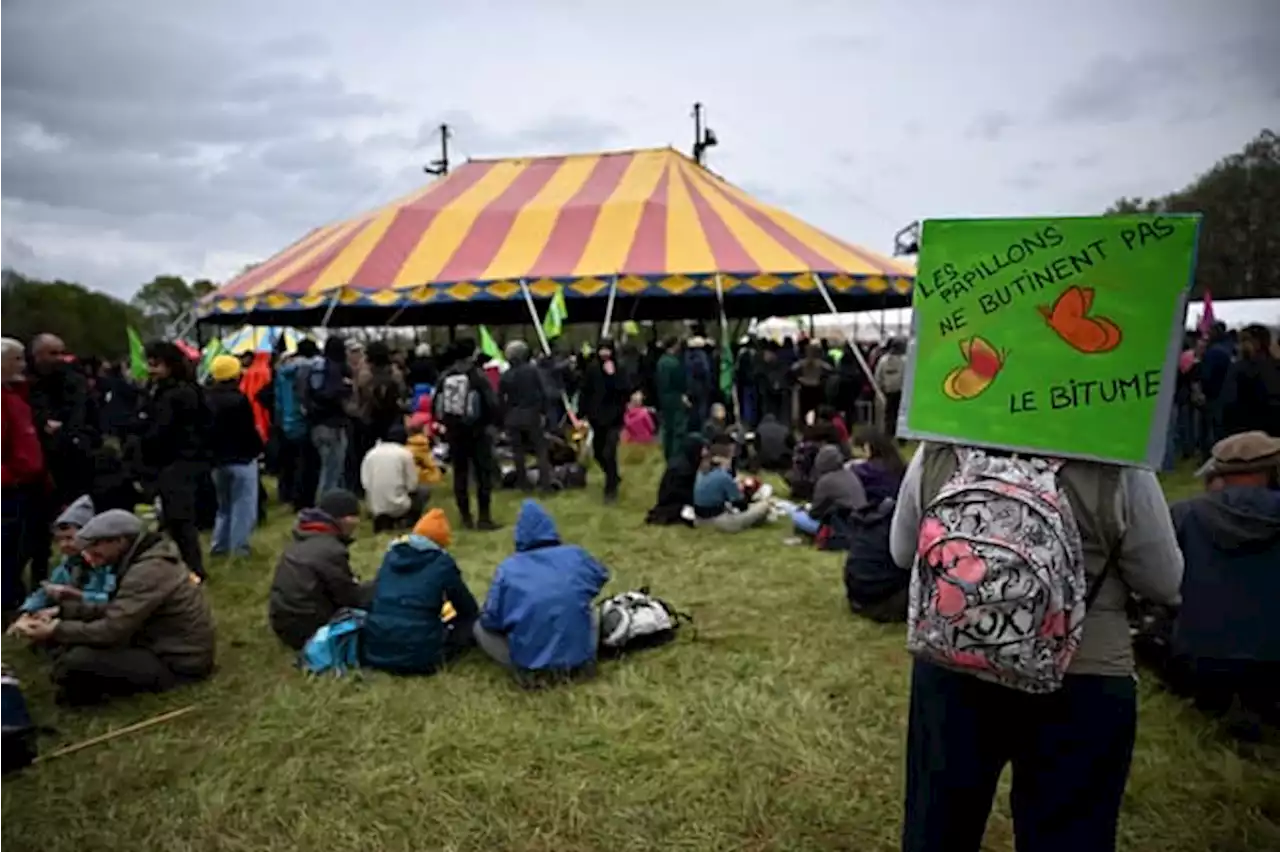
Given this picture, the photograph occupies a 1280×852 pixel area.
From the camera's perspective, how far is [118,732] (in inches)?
139

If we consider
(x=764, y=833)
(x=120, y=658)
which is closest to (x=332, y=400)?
(x=120, y=658)

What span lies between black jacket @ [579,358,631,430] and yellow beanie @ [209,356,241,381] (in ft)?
9.40

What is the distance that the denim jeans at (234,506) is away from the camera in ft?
19.8

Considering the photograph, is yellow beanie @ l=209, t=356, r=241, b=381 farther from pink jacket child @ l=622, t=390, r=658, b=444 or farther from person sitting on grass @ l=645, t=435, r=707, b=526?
pink jacket child @ l=622, t=390, r=658, b=444

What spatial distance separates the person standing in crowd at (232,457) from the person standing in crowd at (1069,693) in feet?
15.8

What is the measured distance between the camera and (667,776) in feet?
10.2

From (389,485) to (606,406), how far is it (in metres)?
1.95

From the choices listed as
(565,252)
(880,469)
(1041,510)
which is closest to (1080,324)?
(1041,510)

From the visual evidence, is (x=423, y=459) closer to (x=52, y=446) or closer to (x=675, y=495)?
(x=675, y=495)

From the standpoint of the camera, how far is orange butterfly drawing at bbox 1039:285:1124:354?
1.60m

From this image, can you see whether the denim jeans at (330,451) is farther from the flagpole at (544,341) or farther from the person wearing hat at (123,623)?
the person wearing hat at (123,623)

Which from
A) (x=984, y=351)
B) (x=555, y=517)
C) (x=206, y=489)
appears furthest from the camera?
(x=555, y=517)

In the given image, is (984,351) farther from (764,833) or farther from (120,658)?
(120,658)

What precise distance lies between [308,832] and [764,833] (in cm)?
136
